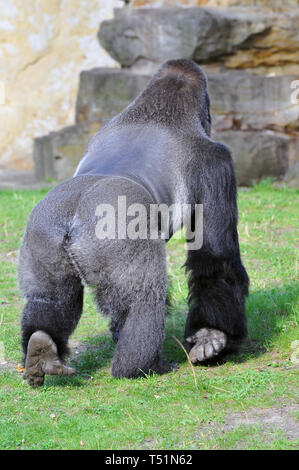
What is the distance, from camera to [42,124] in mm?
15195

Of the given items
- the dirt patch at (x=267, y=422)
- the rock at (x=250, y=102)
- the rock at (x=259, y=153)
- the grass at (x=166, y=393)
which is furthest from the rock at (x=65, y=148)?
the dirt patch at (x=267, y=422)

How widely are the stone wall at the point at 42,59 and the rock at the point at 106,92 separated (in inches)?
195

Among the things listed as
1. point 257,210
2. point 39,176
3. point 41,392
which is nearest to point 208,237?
point 41,392

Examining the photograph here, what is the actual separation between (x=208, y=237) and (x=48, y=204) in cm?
96

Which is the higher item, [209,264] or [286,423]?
→ [209,264]

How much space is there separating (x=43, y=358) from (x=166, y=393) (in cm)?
65

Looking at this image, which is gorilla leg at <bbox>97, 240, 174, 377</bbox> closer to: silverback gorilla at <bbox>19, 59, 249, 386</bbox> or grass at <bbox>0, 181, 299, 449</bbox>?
silverback gorilla at <bbox>19, 59, 249, 386</bbox>

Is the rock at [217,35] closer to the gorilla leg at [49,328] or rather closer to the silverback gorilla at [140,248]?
the silverback gorilla at [140,248]

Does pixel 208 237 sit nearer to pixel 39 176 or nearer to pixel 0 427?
pixel 0 427

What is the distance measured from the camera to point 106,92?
9836mm

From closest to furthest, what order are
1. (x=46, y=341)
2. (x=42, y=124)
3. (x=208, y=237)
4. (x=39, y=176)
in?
(x=46, y=341)
(x=208, y=237)
(x=39, y=176)
(x=42, y=124)

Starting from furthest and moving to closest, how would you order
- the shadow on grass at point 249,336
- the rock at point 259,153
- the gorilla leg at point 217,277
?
the rock at point 259,153, the shadow on grass at point 249,336, the gorilla leg at point 217,277

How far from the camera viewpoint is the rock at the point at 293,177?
8727 millimetres

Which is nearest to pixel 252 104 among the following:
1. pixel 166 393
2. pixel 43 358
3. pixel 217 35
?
pixel 217 35
